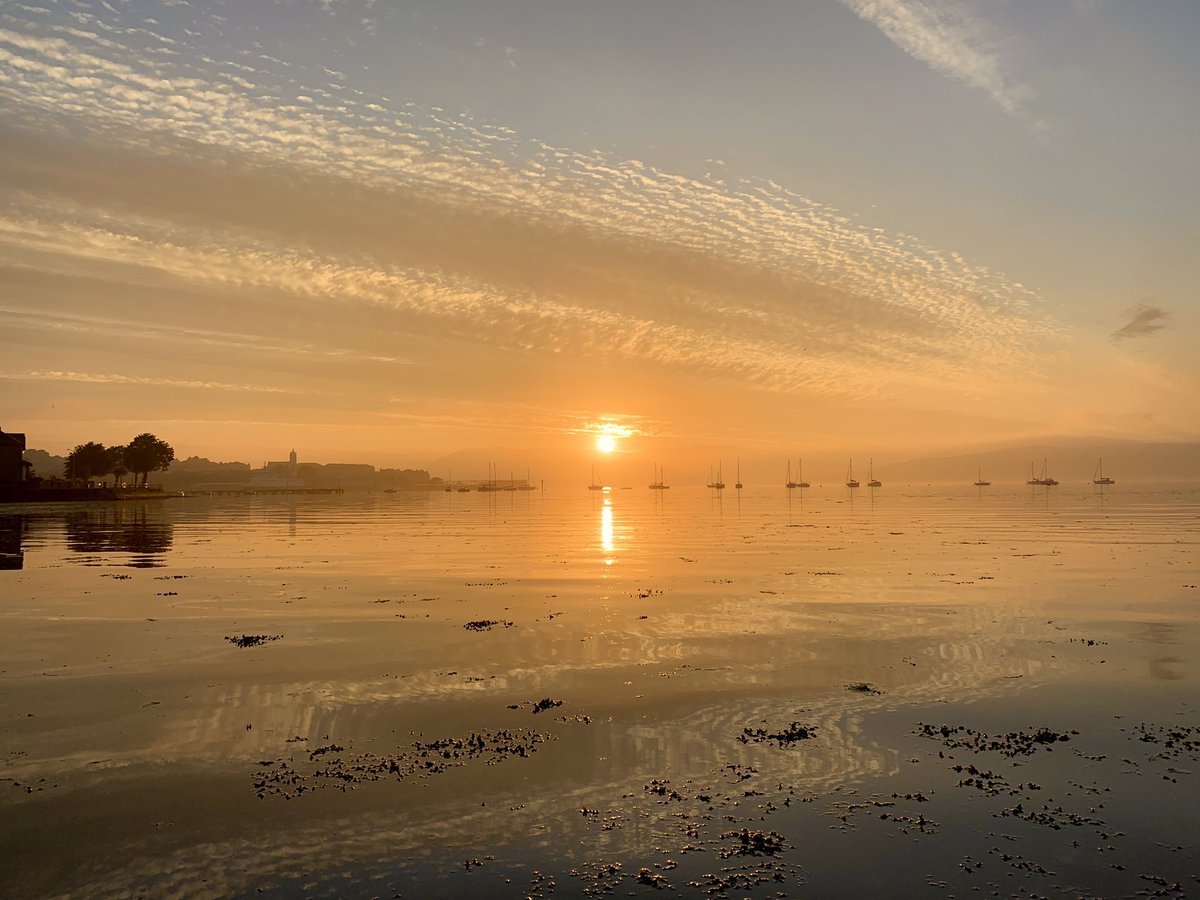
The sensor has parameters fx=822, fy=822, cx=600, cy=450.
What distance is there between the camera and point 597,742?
57.7 ft

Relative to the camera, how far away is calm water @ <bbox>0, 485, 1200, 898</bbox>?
12086 mm

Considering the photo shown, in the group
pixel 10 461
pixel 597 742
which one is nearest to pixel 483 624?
pixel 597 742

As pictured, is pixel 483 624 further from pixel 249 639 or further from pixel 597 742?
pixel 597 742

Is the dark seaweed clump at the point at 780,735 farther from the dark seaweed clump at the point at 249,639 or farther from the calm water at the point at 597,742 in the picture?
the dark seaweed clump at the point at 249,639

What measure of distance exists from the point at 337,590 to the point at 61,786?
27117mm

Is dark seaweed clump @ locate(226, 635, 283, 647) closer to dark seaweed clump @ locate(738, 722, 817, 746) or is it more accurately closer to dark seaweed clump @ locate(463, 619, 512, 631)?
dark seaweed clump @ locate(463, 619, 512, 631)

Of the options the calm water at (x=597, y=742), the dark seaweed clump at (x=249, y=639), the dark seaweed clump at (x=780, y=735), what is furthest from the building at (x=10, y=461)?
the dark seaweed clump at (x=780, y=735)

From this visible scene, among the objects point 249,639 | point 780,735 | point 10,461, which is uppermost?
point 10,461

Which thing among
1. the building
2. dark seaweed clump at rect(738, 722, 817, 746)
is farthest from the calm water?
the building

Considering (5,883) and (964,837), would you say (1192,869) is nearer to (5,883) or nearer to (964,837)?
(964,837)

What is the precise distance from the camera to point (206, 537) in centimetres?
7856

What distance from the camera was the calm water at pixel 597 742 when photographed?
1209 cm

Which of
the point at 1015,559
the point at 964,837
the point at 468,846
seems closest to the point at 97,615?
the point at 468,846

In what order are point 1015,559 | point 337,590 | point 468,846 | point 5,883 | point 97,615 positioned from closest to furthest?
point 5,883 < point 468,846 < point 97,615 < point 337,590 < point 1015,559
